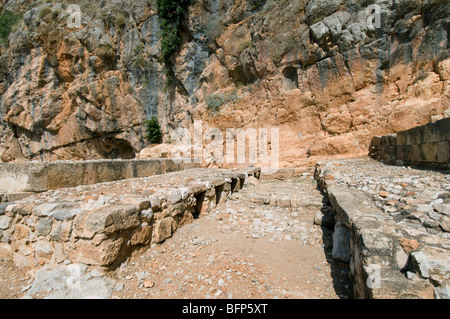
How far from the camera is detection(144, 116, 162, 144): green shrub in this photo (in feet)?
50.2

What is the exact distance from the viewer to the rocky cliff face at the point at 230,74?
25.5ft

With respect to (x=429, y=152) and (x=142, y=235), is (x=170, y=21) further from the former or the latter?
(x=142, y=235)

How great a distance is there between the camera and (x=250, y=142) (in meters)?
10.6

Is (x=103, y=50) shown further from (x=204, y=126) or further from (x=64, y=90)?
(x=204, y=126)

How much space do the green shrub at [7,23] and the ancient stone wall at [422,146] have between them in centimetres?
2908

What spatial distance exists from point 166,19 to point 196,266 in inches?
624

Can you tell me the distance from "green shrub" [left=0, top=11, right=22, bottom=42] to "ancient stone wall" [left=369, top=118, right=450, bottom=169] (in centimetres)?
2908

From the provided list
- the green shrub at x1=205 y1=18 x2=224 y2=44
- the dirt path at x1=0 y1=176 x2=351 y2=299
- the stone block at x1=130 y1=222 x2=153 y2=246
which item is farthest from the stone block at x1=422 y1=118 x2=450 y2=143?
the green shrub at x1=205 y1=18 x2=224 y2=44

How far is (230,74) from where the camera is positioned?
470 inches

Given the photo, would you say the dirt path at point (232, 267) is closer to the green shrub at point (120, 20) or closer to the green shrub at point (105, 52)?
the green shrub at point (105, 52)

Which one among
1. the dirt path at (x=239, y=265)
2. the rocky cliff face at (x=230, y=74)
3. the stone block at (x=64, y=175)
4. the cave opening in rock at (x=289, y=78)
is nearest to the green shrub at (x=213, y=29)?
the rocky cliff face at (x=230, y=74)

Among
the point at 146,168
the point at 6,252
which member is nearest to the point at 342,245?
the point at 6,252

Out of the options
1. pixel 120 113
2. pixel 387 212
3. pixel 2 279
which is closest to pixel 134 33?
pixel 120 113

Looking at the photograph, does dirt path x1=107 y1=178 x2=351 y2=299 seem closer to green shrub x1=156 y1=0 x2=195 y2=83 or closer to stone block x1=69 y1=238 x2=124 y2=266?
stone block x1=69 y1=238 x2=124 y2=266
